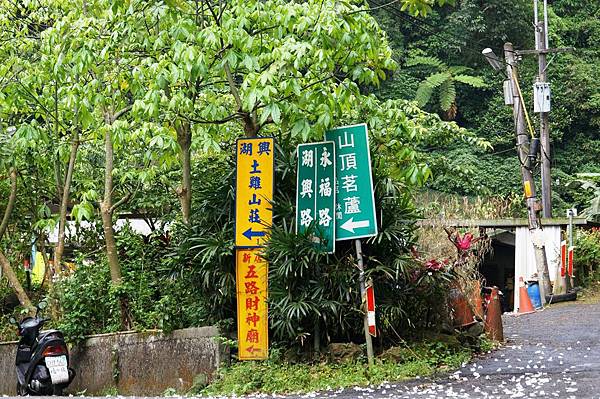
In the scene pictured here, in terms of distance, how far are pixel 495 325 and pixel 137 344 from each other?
4.64 meters

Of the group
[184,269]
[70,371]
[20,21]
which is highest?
[20,21]

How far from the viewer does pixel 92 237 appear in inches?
513

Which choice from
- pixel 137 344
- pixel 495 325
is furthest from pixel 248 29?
pixel 495 325

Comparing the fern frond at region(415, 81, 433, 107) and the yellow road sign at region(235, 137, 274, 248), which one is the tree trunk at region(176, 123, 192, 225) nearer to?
the yellow road sign at region(235, 137, 274, 248)

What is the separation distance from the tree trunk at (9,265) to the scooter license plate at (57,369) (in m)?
2.20

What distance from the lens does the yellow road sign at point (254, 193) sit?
9195mm

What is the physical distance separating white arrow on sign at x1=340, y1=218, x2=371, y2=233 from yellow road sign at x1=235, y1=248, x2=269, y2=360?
3.26 feet

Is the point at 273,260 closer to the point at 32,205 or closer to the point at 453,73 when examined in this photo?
the point at 32,205

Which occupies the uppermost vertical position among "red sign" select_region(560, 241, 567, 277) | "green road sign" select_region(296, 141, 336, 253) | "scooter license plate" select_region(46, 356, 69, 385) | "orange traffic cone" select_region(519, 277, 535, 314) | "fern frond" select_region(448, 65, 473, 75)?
"fern frond" select_region(448, 65, 473, 75)

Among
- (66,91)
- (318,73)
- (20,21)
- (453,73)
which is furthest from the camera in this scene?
(453,73)

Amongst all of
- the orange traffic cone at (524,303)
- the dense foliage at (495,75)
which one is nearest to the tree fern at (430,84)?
the dense foliage at (495,75)

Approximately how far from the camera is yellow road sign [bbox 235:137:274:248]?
920 cm

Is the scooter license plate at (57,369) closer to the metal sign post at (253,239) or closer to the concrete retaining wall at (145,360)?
the concrete retaining wall at (145,360)

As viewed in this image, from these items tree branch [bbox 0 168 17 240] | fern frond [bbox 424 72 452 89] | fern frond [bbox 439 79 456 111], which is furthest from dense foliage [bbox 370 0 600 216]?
tree branch [bbox 0 168 17 240]
